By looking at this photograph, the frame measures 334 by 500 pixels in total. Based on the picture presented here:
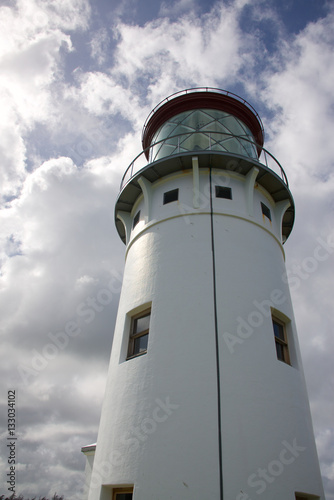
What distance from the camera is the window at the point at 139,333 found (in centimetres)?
969

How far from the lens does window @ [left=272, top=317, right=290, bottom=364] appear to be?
9.84m

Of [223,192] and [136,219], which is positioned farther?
[136,219]

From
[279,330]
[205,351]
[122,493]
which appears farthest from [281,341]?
[122,493]

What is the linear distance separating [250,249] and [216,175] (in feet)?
10.1

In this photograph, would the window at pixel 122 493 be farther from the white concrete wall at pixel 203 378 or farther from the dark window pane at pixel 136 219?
the dark window pane at pixel 136 219

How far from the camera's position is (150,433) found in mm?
7699

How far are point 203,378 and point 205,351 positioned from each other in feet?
2.06

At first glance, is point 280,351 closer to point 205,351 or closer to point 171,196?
point 205,351

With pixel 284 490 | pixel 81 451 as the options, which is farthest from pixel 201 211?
pixel 81 451

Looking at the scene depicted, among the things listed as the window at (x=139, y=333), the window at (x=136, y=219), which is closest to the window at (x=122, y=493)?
the window at (x=139, y=333)

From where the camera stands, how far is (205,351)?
8438 mm

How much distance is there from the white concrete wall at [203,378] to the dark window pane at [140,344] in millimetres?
400

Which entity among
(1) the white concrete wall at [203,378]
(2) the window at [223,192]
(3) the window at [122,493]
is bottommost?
(3) the window at [122,493]

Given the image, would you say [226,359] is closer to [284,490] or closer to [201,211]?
[284,490]
